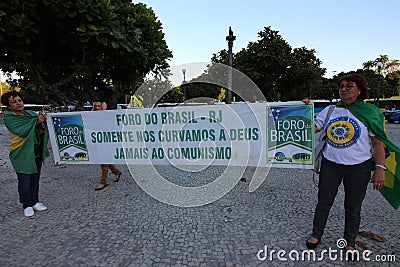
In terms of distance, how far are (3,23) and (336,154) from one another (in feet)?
23.4

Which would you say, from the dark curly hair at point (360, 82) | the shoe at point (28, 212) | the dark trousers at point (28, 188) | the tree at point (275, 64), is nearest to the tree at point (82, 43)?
the dark trousers at point (28, 188)

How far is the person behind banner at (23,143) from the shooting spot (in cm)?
368

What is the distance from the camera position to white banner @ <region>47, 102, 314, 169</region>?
3984 mm

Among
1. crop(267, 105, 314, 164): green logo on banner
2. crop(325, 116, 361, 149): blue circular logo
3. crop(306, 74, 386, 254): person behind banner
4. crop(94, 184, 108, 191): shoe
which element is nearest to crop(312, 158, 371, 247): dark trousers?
crop(306, 74, 386, 254): person behind banner

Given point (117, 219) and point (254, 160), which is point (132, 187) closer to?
point (117, 219)

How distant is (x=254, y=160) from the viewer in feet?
14.3

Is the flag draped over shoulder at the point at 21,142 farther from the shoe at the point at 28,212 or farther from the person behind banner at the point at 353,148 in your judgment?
the person behind banner at the point at 353,148

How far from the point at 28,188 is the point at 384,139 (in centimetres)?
460

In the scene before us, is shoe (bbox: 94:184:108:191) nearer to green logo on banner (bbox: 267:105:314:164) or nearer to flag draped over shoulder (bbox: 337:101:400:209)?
green logo on banner (bbox: 267:105:314:164)

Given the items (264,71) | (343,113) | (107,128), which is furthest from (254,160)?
(264,71)

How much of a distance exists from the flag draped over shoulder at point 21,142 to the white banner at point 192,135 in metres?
1.22

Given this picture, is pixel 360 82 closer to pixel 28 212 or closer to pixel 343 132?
pixel 343 132

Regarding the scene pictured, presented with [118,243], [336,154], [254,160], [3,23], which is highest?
[3,23]

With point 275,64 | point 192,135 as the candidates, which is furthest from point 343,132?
point 275,64
